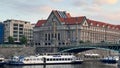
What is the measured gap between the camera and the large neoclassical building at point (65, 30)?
174 m

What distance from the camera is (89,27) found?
180 m

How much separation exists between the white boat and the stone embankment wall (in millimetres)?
21362

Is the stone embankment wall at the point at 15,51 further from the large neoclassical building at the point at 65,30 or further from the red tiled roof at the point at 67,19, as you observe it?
the red tiled roof at the point at 67,19

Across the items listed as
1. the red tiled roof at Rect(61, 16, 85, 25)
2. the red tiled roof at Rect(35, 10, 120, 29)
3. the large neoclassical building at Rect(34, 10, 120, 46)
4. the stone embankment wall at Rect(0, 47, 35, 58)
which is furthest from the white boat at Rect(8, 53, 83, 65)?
the red tiled roof at Rect(35, 10, 120, 29)

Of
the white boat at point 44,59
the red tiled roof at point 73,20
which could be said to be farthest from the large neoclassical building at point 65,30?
the white boat at point 44,59

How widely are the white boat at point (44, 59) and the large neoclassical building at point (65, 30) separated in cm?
5457

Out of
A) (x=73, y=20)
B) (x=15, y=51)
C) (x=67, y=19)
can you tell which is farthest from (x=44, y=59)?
(x=67, y=19)

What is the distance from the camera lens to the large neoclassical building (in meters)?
174

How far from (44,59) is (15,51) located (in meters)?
26.6

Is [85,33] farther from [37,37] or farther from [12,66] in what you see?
[12,66]

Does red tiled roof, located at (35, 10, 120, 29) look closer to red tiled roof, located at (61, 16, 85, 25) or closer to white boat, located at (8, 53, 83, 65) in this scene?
red tiled roof, located at (61, 16, 85, 25)

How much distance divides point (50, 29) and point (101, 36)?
30039 millimetres

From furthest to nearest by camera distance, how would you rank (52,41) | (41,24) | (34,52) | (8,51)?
(41,24)
(52,41)
(34,52)
(8,51)

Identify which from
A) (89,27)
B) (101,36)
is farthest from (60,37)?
(101,36)
